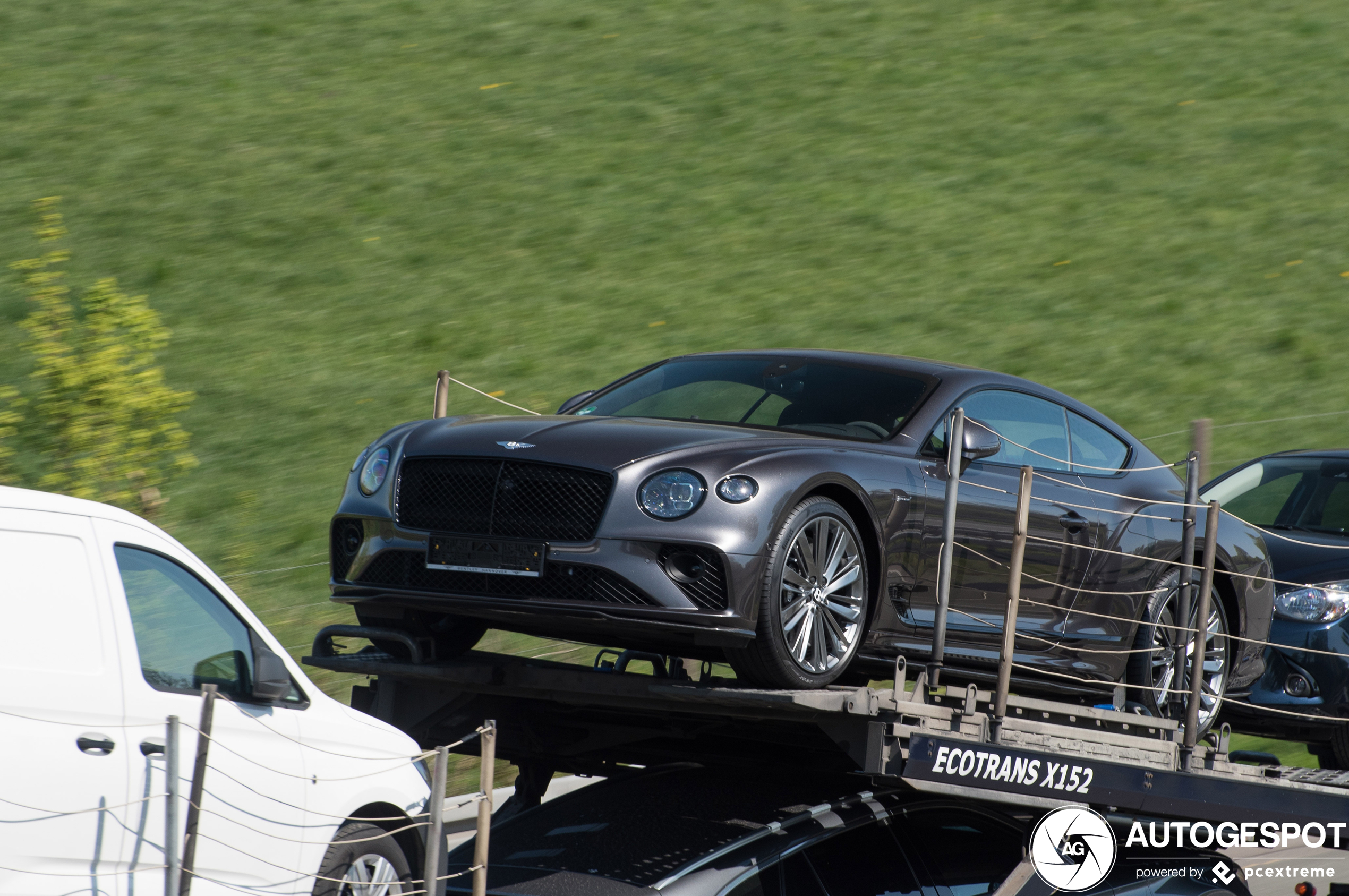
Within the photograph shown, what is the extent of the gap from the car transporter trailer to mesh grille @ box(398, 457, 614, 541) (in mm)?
517

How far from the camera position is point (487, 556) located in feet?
18.8

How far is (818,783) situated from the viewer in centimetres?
589

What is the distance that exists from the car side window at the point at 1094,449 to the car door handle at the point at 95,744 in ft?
15.0

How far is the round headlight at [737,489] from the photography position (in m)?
5.56

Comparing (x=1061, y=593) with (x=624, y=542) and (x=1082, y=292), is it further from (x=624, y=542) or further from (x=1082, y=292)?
(x=1082, y=292)

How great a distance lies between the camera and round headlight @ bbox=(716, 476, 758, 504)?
556 cm

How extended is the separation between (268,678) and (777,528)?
185cm

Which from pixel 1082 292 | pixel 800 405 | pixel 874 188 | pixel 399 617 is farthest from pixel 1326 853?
pixel 874 188

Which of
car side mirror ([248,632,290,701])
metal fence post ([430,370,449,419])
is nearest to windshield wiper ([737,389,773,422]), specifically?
metal fence post ([430,370,449,419])

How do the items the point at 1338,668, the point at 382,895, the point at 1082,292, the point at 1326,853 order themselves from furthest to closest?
the point at 1082,292 → the point at 1338,668 → the point at 1326,853 → the point at 382,895

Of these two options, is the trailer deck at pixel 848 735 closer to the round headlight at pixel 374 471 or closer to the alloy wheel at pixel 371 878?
the round headlight at pixel 374 471

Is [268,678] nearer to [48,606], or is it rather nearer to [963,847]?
[48,606]

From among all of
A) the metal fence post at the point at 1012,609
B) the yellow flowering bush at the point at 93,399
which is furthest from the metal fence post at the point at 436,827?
the yellow flowering bush at the point at 93,399

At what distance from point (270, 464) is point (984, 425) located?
8.17 meters
